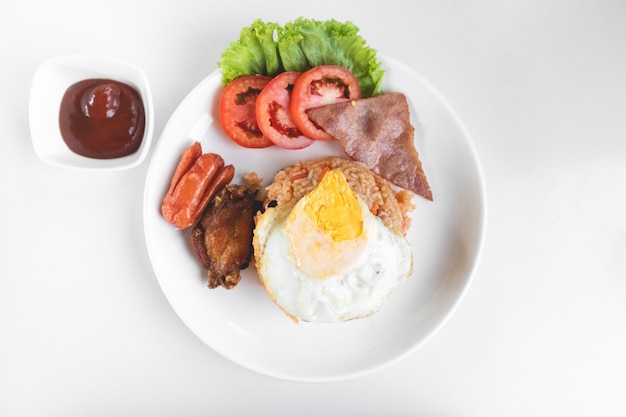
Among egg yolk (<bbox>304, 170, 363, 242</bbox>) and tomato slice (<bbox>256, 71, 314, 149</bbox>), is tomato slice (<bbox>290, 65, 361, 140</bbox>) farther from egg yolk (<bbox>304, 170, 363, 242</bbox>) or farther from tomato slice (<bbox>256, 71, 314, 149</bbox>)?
egg yolk (<bbox>304, 170, 363, 242</bbox>)

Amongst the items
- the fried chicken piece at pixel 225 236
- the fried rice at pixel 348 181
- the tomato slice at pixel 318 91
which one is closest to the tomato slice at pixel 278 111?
the tomato slice at pixel 318 91

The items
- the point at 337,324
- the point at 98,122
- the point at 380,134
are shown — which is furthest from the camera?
the point at 337,324

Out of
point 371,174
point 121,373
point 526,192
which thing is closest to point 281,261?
point 371,174

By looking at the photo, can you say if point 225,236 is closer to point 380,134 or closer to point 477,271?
point 380,134

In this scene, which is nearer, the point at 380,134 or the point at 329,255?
the point at 329,255

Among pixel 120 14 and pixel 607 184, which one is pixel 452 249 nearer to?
pixel 607 184

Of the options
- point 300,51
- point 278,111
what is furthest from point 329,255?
point 300,51
